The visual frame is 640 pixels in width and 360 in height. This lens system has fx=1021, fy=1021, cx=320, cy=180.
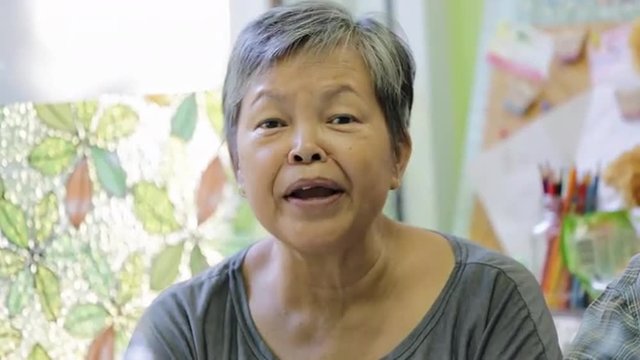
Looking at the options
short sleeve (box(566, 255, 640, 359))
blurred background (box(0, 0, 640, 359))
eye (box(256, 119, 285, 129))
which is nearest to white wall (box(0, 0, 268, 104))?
blurred background (box(0, 0, 640, 359))

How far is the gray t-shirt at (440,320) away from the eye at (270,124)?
A: 0.26m

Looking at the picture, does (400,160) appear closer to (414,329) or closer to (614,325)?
(414,329)

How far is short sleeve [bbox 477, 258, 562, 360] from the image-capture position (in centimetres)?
119

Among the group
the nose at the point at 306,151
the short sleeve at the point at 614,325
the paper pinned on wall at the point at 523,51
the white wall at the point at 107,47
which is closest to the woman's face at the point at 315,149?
the nose at the point at 306,151

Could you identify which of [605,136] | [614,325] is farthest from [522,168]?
[614,325]

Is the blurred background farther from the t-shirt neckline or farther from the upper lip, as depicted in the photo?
the upper lip

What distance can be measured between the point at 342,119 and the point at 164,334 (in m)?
0.37

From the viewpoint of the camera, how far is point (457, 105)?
67.1 inches

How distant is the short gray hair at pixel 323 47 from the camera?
1.18 m

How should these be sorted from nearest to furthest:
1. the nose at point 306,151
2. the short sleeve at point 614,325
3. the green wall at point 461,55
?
the short sleeve at point 614,325
the nose at point 306,151
the green wall at point 461,55

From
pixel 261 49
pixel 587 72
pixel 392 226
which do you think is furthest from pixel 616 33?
pixel 261 49

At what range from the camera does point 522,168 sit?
1.63 m

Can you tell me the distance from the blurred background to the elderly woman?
0.35m

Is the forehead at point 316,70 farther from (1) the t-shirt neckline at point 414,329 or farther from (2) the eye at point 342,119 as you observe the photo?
(1) the t-shirt neckline at point 414,329
